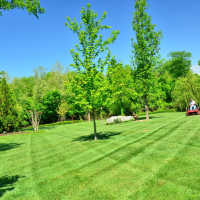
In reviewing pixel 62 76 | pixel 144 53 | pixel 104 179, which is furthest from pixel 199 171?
pixel 62 76

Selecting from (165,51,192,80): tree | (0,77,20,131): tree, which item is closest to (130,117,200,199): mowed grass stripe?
(0,77,20,131): tree

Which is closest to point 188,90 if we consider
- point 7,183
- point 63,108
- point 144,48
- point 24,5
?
point 144,48

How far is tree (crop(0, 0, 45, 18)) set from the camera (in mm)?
10711

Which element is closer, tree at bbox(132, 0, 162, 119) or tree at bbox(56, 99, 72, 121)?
tree at bbox(132, 0, 162, 119)

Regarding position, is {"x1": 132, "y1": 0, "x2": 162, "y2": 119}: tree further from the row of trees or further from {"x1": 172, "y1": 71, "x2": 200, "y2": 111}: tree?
{"x1": 172, "y1": 71, "x2": 200, "y2": 111}: tree

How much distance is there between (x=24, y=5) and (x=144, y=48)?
46.9ft

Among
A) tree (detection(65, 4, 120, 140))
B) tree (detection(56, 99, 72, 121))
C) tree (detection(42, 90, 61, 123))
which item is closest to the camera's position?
tree (detection(65, 4, 120, 140))

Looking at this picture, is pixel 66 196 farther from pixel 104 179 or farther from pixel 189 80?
pixel 189 80

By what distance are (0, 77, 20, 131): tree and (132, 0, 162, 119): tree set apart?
16064mm

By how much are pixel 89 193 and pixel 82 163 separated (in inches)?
87.1

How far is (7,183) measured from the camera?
16.9 ft

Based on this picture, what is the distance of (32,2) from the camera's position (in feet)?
38.7

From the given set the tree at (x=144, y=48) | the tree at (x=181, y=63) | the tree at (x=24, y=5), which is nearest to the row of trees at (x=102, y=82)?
the tree at (x=144, y=48)

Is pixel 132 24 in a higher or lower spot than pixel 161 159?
higher
